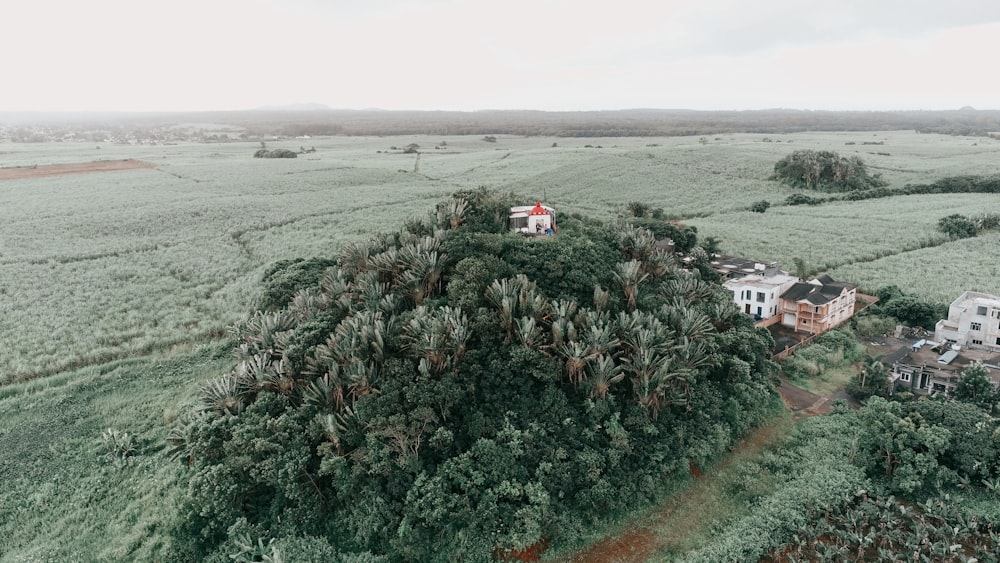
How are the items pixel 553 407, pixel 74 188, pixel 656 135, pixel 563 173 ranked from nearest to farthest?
pixel 553 407 → pixel 74 188 → pixel 563 173 → pixel 656 135

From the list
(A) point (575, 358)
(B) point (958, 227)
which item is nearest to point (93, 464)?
(A) point (575, 358)

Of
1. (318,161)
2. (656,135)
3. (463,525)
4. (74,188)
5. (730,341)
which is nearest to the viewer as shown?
(463,525)

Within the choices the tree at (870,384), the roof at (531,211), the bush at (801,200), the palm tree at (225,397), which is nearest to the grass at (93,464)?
the palm tree at (225,397)

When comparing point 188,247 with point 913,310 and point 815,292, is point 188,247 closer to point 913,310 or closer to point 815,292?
point 815,292

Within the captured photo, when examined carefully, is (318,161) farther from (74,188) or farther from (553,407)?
(553,407)

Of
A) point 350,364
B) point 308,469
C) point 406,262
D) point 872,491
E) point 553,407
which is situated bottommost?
point 872,491

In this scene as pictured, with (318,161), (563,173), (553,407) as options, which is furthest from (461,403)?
(318,161)
